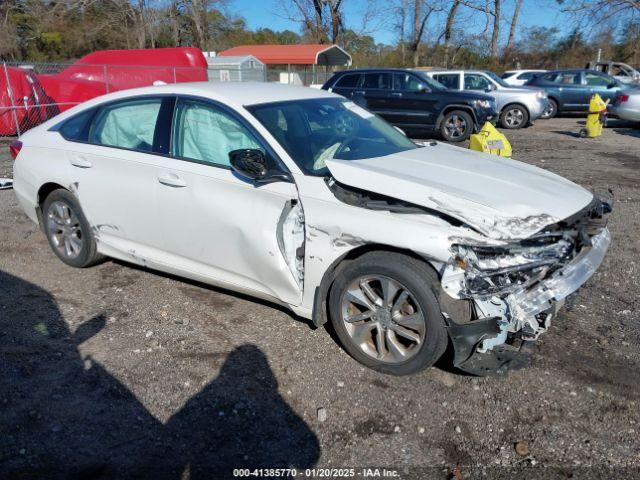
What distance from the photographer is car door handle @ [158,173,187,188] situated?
3742mm

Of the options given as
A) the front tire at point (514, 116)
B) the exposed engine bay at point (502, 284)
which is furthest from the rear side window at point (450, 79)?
the exposed engine bay at point (502, 284)

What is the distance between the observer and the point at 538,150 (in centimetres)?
1170

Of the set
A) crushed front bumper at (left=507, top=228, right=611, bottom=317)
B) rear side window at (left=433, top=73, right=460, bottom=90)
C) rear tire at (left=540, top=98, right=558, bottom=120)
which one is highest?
rear side window at (left=433, top=73, right=460, bottom=90)

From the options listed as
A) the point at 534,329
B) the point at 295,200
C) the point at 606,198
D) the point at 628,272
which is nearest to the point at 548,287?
the point at 534,329

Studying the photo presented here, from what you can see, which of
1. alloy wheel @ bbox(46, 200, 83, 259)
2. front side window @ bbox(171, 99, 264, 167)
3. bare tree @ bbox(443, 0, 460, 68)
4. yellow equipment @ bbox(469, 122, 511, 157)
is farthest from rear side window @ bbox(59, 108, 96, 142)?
bare tree @ bbox(443, 0, 460, 68)

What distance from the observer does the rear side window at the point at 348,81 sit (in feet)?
44.6

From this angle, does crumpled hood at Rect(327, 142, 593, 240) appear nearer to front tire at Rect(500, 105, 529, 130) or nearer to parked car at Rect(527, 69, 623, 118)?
front tire at Rect(500, 105, 529, 130)

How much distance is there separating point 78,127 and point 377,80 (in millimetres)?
10004

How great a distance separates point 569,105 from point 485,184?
56.4 feet

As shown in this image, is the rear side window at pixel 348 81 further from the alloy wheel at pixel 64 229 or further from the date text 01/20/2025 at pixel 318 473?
the date text 01/20/2025 at pixel 318 473

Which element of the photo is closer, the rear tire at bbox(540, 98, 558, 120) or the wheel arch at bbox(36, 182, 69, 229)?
the wheel arch at bbox(36, 182, 69, 229)

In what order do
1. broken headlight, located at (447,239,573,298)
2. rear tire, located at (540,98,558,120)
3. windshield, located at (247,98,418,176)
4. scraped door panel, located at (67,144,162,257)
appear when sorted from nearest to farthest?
1. broken headlight, located at (447,239,573,298)
2. windshield, located at (247,98,418,176)
3. scraped door panel, located at (67,144,162,257)
4. rear tire, located at (540,98,558,120)

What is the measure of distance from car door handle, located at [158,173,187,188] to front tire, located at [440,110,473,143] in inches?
403

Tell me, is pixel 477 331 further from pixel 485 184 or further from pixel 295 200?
pixel 295 200
